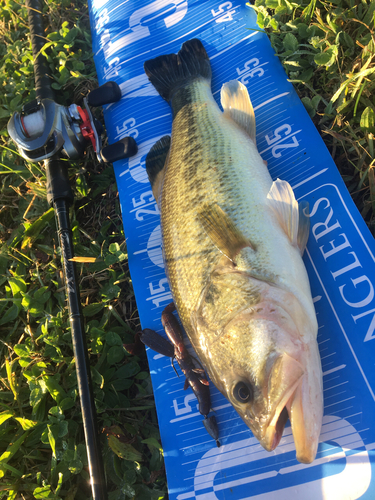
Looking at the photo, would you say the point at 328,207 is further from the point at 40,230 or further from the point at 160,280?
the point at 40,230

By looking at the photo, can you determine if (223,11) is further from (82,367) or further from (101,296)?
(82,367)

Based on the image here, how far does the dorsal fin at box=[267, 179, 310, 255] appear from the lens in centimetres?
194

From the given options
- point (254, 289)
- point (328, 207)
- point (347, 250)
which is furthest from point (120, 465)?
point (328, 207)

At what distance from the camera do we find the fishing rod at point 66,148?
2217 millimetres

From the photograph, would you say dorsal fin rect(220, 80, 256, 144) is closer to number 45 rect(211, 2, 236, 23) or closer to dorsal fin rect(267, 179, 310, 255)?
dorsal fin rect(267, 179, 310, 255)

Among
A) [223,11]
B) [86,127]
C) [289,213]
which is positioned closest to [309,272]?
[289,213]

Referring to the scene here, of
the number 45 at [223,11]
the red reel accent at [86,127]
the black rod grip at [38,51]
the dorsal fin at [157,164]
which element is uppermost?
the black rod grip at [38,51]

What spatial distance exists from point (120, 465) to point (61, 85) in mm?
3612

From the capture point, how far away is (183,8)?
10.7ft

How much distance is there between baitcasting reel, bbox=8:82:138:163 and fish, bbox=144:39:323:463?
2.21ft

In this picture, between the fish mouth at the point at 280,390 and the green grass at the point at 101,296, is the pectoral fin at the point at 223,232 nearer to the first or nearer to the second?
the fish mouth at the point at 280,390

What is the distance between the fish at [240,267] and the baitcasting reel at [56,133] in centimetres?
67

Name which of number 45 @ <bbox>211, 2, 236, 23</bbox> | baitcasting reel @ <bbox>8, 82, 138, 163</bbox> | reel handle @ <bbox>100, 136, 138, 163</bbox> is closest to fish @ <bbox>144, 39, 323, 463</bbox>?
reel handle @ <bbox>100, 136, 138, 163</bbox>

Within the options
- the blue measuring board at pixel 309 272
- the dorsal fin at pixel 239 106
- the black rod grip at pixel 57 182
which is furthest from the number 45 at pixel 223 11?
the black rod grip at pixel 57 182
